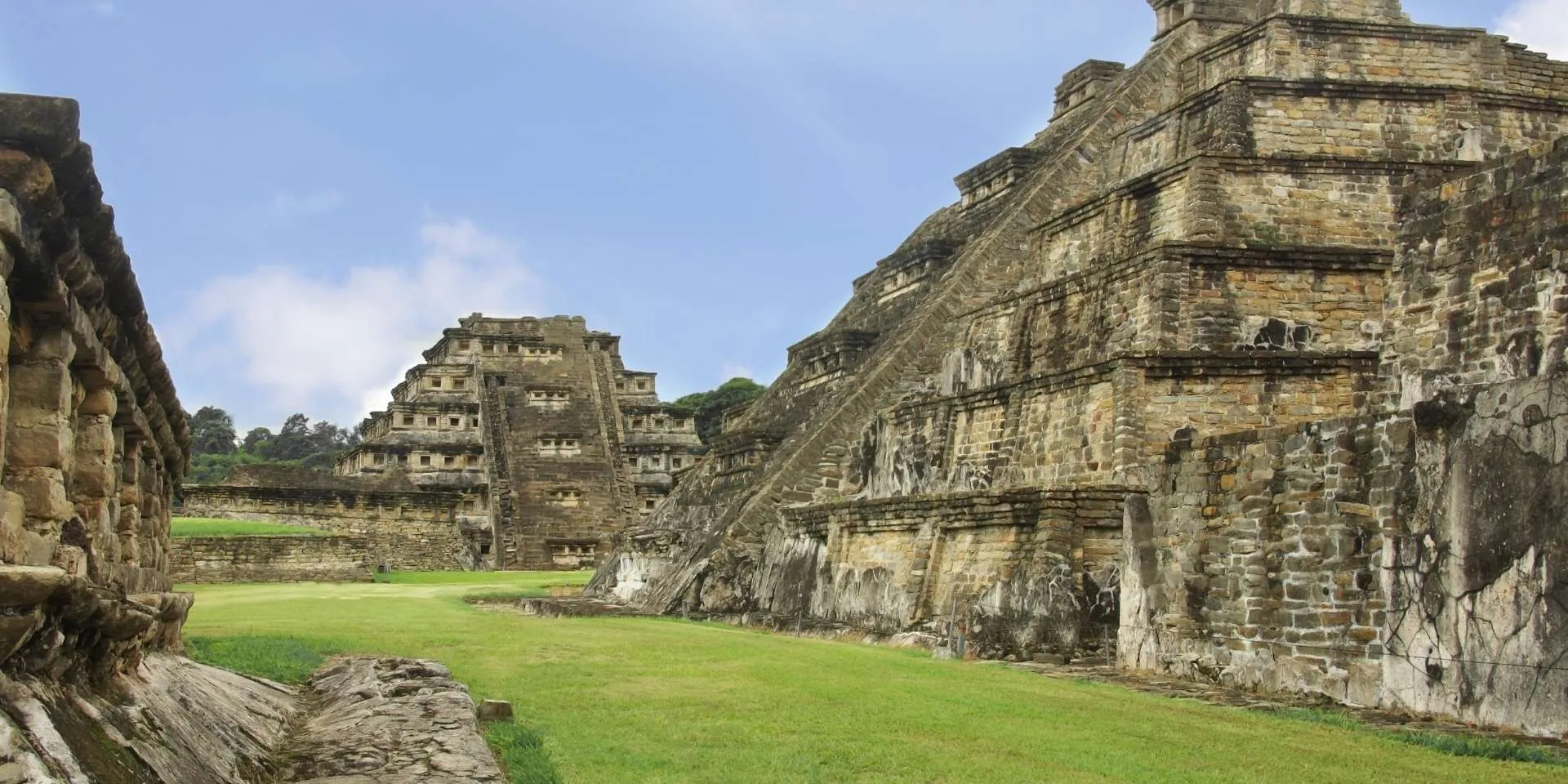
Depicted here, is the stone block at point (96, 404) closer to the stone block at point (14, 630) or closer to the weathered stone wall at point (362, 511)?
the stone block at point (14, 630)

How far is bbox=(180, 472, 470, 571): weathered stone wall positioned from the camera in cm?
3944

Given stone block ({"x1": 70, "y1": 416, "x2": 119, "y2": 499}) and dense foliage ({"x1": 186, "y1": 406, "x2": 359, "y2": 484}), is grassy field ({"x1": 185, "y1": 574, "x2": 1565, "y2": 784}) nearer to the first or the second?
stone block ({"x1": 70, "y1": 416, "x2": 119, "y2": 499})

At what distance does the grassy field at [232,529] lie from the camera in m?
32.3

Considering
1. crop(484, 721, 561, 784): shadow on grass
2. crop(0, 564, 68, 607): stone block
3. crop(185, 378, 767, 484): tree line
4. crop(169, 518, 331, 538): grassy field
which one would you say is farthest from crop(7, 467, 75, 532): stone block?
crop(185, 378, 767, 484): tree line

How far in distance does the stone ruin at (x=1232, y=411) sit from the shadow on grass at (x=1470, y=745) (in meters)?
0.47

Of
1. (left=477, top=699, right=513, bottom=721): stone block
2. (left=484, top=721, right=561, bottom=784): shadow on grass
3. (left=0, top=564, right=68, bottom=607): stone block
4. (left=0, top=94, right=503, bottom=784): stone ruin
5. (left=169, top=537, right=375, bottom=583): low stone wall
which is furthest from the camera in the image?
(left=169, top=537, right=375, bottom=583): low stone wall

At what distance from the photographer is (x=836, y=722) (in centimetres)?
832

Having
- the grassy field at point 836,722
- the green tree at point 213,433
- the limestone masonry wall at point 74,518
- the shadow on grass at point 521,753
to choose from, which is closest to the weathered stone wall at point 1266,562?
the grassy field at point 836,722

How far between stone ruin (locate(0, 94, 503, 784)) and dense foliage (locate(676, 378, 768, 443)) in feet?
190

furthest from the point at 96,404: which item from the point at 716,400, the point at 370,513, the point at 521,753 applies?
the point at 716,400

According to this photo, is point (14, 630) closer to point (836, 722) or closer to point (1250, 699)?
point (836, 722)

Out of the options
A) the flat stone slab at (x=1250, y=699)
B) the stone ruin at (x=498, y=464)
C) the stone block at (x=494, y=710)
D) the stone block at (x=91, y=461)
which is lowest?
the stone block at (x=494, y=710)

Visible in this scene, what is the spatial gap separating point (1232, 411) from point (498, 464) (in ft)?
107

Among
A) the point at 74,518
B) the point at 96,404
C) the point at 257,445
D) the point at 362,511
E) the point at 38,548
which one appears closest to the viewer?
the point at 38,548
